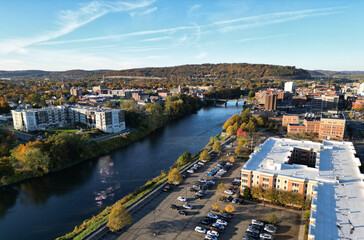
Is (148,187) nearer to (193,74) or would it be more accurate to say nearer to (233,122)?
(233,122)

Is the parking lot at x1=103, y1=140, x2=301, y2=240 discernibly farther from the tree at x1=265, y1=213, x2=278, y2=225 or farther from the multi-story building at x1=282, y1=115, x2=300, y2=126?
the multi-story building at x1=282, y1=115, x2=300, y2=126

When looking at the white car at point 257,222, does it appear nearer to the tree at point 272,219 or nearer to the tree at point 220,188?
the tree at point 272,219

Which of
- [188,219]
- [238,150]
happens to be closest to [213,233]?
[188,219]

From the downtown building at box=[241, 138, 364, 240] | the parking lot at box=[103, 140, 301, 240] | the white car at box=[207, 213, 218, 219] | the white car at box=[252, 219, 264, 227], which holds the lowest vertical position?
the parking lot at box=[103, 140, 301, 240]

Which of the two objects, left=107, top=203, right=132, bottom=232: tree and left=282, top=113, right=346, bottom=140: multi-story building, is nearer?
left=107, top=203, right=132, bottom=232: tree

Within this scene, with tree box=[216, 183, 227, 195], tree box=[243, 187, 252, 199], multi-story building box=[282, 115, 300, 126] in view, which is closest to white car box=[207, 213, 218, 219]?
tree box=[216, 183, 227, 195]

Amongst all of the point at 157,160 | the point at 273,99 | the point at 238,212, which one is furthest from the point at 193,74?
the point at 238,212

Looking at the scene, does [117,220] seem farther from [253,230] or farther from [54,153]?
[54,153]
